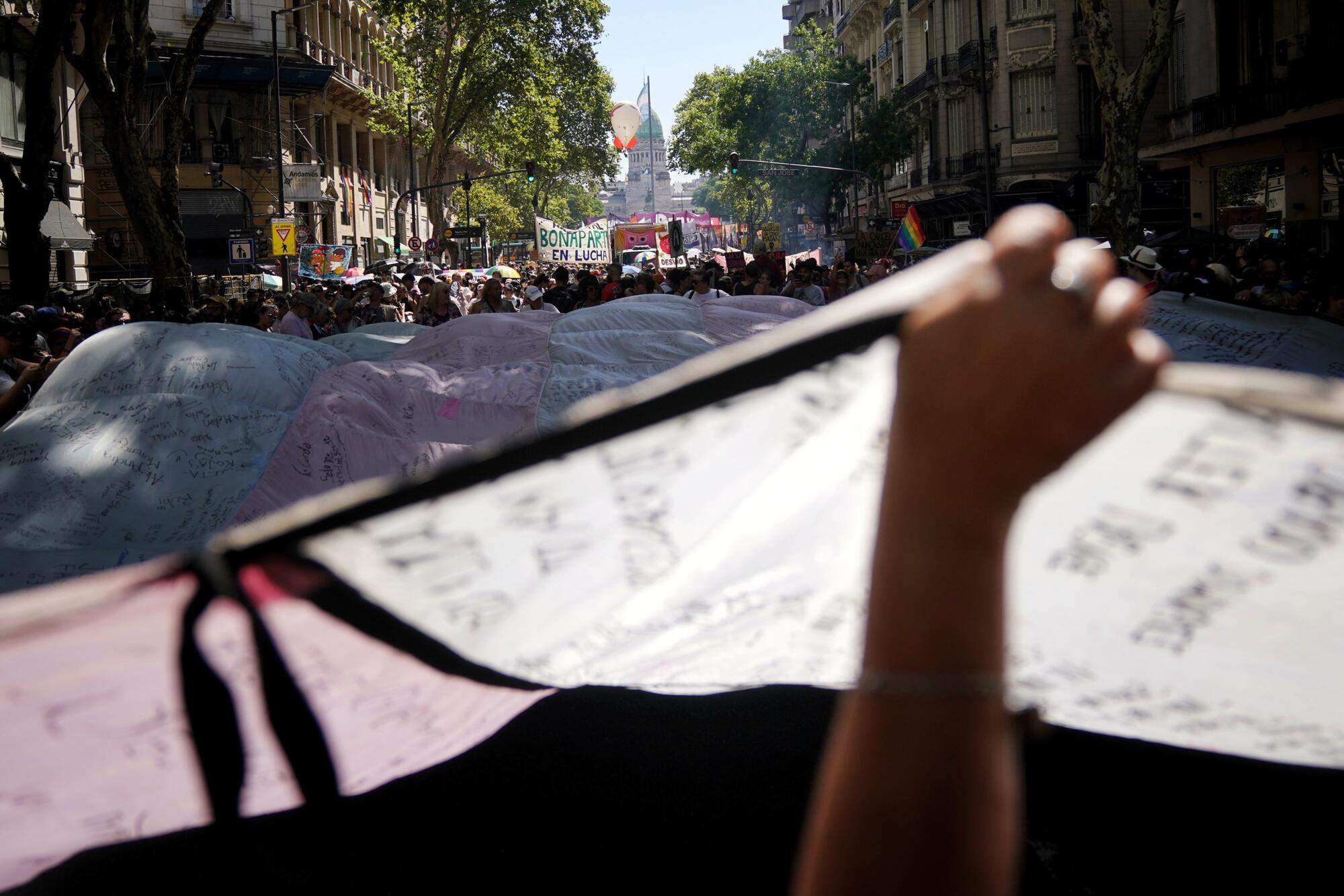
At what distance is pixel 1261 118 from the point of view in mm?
29031

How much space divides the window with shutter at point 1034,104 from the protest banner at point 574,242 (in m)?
22.1

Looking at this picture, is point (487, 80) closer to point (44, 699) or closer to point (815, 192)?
point (815, 192)

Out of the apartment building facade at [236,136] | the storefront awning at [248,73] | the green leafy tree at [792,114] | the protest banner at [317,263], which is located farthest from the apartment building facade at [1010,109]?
the apartment building facade at [236,136]

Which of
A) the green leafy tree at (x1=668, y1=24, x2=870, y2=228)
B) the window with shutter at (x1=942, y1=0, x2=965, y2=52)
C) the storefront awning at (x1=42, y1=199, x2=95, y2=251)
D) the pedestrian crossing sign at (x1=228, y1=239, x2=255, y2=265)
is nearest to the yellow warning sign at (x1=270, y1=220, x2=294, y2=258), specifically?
the pedestrian crossing sign at (x1=228, y1=239, x2=255, y2=265)

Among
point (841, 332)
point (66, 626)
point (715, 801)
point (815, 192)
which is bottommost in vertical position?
point (715, 801)

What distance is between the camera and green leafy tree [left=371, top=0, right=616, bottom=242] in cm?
5484

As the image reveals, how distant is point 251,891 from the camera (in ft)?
9.09

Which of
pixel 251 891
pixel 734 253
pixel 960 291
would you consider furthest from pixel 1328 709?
pixel 734 253

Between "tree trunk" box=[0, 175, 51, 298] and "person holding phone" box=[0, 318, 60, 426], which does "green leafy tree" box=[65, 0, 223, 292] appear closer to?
"tree trunk" box=[0, 175, 51, 298]

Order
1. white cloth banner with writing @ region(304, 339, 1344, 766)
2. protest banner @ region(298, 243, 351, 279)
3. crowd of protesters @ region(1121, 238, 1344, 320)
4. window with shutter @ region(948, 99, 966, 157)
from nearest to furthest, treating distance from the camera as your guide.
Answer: white cloth banner with writing @ region(304, 339, 1344, 766)
crowd of protesters @ region(1121, 238, 1344, 320)
protest banner @ region(298, 243, 351, 279)
window with shutter @ region(948, 99, 966, 157)

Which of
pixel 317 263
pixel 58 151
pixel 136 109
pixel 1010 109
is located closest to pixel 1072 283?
pixel 136 109

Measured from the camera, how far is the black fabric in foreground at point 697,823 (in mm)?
4082

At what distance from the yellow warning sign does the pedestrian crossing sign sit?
0.64 m

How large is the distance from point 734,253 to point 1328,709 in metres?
35.8
